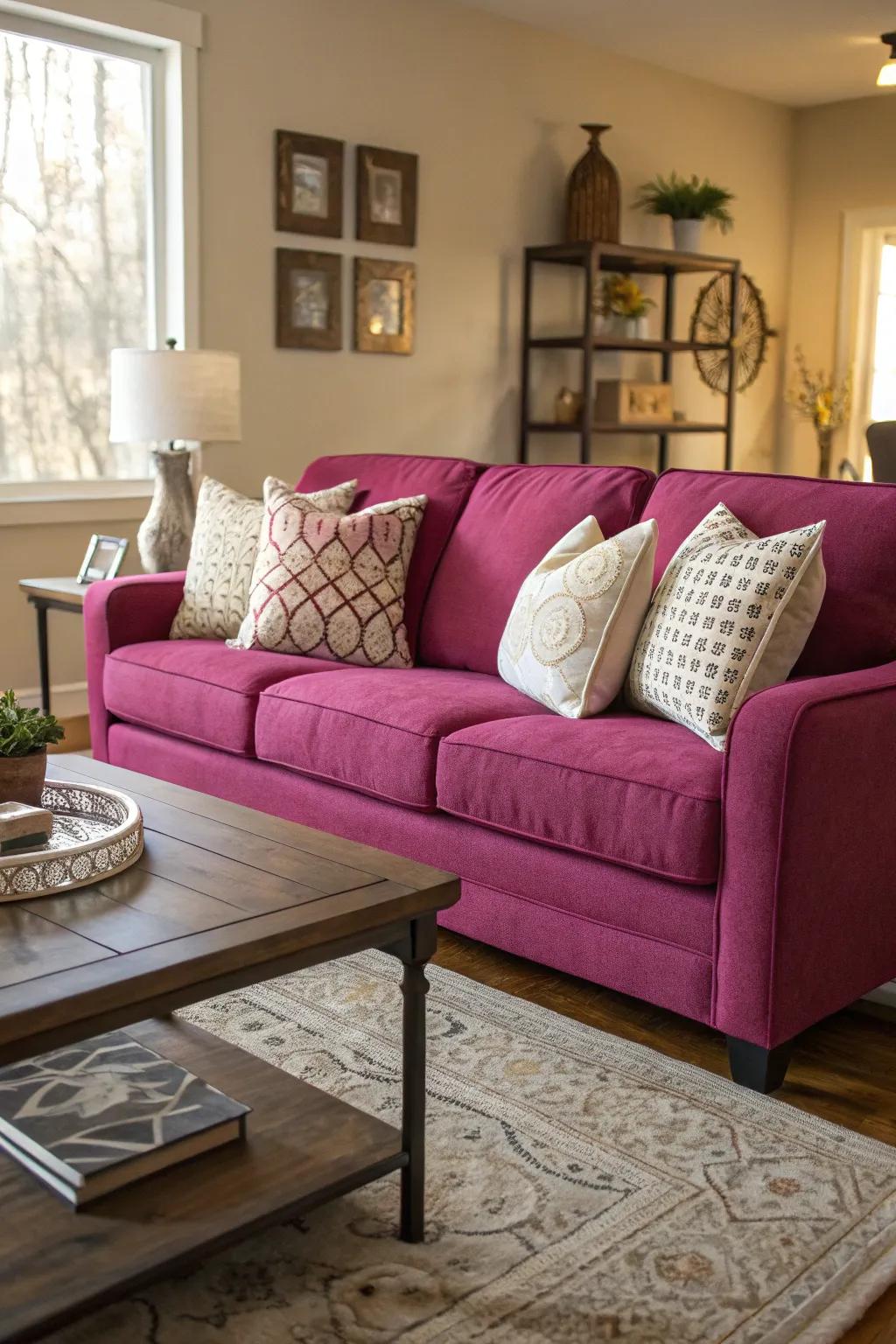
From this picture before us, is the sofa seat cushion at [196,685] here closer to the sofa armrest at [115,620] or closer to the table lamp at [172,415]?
the sofa armrest at [115,620]

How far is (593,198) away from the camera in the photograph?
18.8ft

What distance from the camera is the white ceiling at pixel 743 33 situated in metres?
5.36

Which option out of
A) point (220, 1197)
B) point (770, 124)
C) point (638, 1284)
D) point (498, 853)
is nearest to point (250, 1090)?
point (220, 1197)

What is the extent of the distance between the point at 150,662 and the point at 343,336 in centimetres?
231

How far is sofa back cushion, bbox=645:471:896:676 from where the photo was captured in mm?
2363

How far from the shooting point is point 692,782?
207cm

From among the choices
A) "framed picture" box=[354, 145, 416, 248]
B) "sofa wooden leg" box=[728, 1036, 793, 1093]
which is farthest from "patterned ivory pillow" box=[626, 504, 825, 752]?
"framed picture" box=[354, 145, 416, 248]

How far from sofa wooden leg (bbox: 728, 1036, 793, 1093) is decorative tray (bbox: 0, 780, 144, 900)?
3.21 ft

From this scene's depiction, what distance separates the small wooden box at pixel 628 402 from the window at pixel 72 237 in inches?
84.7

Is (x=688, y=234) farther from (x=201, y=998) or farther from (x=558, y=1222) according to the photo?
(x=201, y=998)

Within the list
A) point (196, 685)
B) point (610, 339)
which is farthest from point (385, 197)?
point (196, 685)

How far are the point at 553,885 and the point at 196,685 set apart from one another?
1.08 meters

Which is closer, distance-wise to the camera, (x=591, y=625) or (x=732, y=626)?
(x=732, y=626)

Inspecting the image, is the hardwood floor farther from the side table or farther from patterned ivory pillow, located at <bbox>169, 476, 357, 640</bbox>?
the side table
